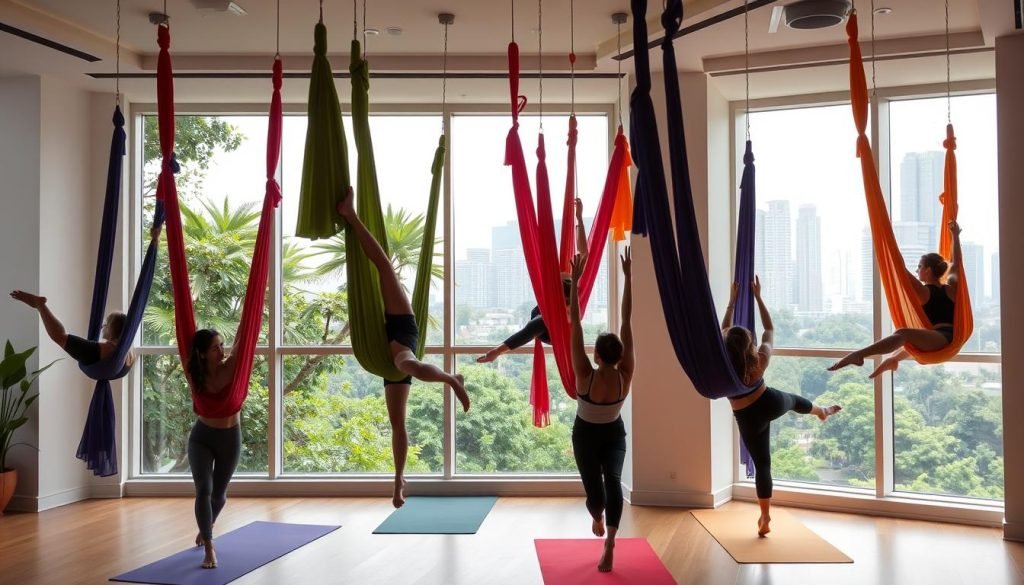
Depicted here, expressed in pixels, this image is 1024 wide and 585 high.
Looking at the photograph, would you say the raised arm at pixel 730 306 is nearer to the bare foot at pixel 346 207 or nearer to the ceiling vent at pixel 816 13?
the ceiling vent at pixel 816 13

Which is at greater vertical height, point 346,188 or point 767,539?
point 346,188

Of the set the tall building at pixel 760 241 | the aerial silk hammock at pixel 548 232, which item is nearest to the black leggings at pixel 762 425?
the aerial silk hammock at pixel 548 232

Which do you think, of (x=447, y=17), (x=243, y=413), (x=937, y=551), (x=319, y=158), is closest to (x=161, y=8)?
(x=447, y=17)

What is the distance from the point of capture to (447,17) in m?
5.02

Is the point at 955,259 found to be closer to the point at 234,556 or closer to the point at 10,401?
the point at 234,556

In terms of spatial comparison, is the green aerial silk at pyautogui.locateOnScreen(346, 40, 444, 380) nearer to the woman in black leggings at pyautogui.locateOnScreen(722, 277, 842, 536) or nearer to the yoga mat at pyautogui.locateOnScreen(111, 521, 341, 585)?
the yoga mat at pyautogui.locateOnScreen(111, 521, 341, 585)

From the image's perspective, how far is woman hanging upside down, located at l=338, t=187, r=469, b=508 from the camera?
3.54 metres

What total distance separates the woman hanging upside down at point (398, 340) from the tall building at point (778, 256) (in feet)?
11.3

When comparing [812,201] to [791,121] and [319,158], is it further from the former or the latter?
[319,158]

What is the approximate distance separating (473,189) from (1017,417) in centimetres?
416

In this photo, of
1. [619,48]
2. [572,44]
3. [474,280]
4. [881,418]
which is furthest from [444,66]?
[881,418]

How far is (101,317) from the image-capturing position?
5012 mm

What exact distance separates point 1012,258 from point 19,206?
6.80 metres

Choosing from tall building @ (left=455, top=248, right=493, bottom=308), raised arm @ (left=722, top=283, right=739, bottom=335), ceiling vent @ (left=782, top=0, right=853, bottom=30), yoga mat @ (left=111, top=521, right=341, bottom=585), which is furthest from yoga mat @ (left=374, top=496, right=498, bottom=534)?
ceiling vent @ (left=782, top=0, right=853, bottom=30)
